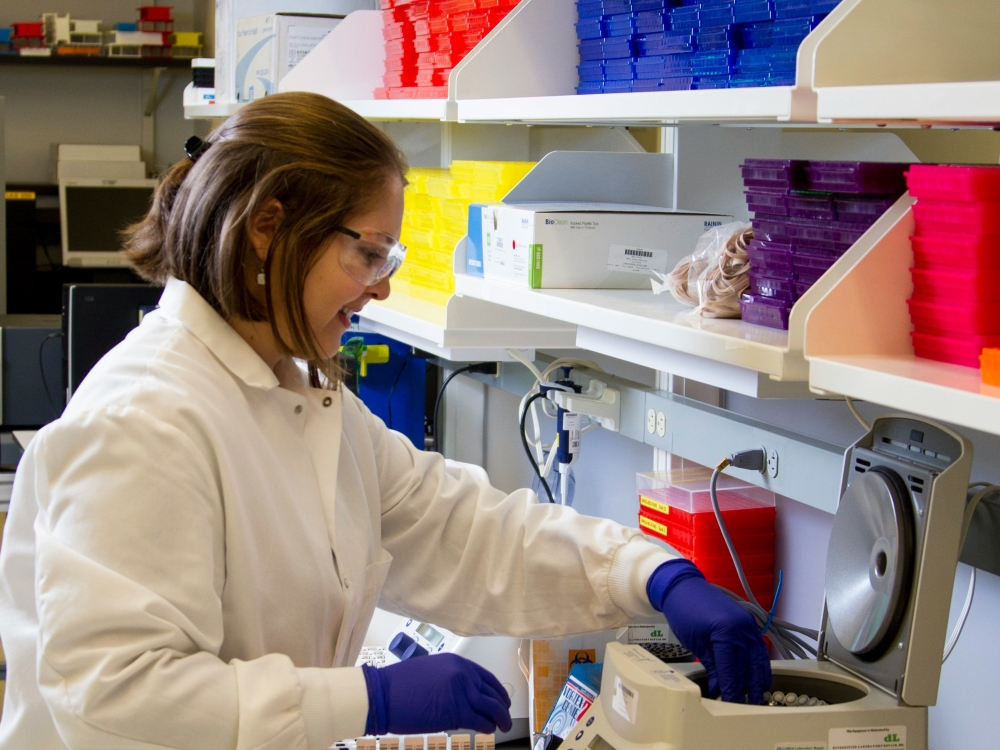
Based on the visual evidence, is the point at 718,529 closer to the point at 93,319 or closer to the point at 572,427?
the point at 572,427

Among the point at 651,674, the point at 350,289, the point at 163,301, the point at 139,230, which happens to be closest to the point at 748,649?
the point at 651,674

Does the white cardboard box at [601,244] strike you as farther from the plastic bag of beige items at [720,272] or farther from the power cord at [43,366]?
the power cord at [43,366]

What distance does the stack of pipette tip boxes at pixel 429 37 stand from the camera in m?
1.87

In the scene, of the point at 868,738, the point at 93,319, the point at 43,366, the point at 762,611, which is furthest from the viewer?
the point at 43,366

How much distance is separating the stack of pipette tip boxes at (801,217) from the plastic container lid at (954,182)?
5 cm

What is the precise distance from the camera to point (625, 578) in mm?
1493

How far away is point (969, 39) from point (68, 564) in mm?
982

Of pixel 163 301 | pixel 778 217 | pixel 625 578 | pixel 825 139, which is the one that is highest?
pixel 825 139

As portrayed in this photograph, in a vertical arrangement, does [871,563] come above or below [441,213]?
below

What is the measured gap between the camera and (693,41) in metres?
1.30

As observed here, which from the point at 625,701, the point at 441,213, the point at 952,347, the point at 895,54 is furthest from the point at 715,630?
the point at 441,213

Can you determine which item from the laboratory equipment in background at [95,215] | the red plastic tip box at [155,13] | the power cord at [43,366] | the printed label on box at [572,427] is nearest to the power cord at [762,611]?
the printed label on box at [572,427]

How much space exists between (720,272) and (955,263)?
1.14 ft

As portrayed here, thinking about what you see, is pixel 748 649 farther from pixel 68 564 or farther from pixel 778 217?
pixel 68 564
